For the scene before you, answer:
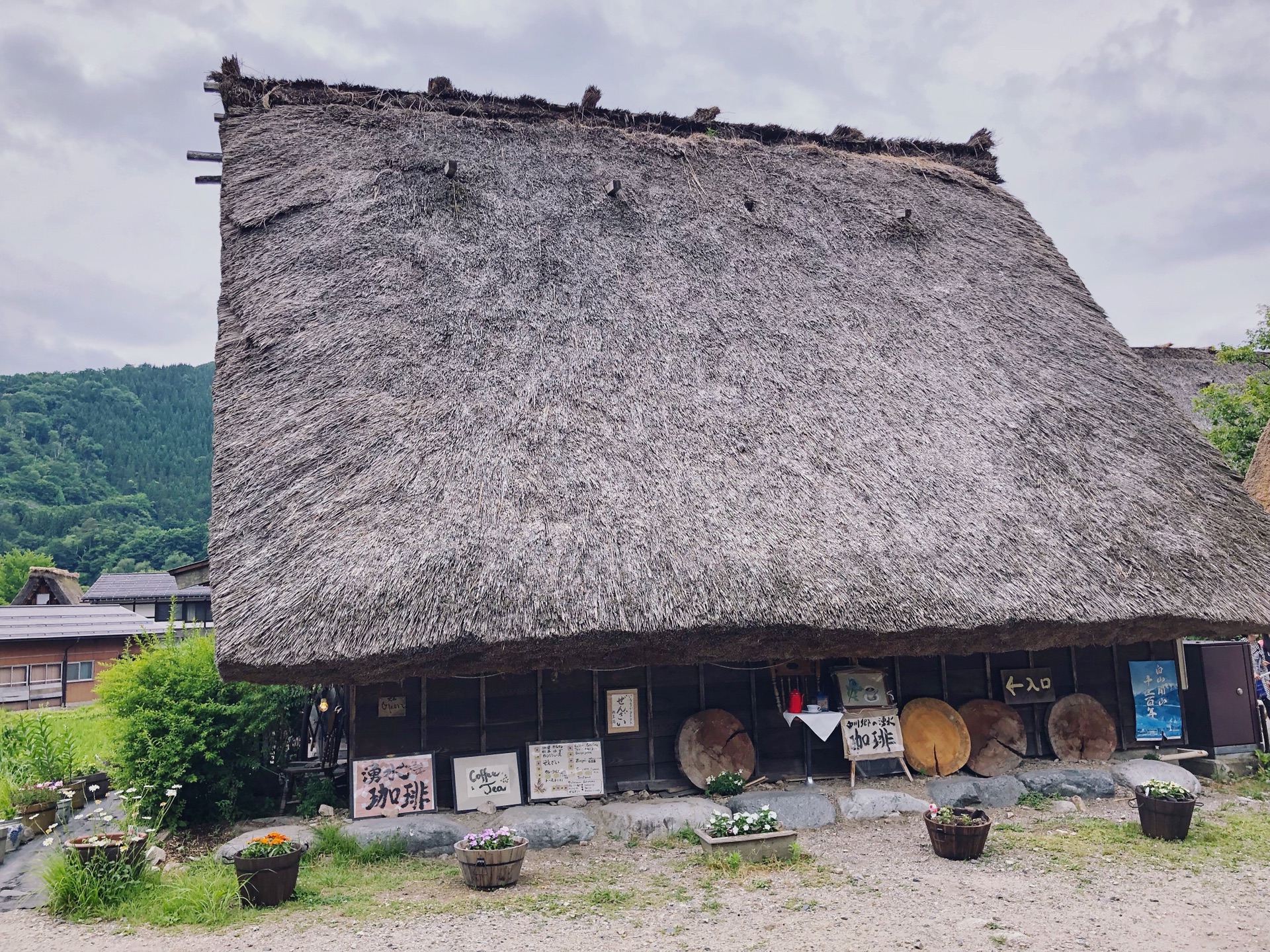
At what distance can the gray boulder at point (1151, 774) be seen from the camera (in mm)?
8695

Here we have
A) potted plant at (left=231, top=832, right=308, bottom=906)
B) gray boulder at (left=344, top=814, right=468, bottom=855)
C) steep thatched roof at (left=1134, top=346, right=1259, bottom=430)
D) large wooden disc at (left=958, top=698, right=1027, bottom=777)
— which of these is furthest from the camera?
steep thatched roof at (left=1134, top=346, right=1259, bottom=430)

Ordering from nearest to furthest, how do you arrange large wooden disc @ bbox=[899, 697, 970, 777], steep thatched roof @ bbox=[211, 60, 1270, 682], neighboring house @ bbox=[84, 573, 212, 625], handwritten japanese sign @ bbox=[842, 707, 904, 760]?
1. steep thatched roof @ bbox=[211, 60, 1270, 682]
2. handwritten japanese sign @ bbox=[842, 707, 904, 760]
3. large wooden disc @ bbox=[899, 697, 970, 777]
4. neighboring house @ bbox=[84, 573, 212, 625]

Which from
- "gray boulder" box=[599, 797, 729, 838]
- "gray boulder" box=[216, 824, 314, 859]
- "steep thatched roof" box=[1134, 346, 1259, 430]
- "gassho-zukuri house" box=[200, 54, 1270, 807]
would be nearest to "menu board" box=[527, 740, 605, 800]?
"gassho-zukuri house" box=[200, 54, 1270, 807]

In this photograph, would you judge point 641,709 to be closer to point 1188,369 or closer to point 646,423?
point 646,423

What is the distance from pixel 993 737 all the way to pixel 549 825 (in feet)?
17.3

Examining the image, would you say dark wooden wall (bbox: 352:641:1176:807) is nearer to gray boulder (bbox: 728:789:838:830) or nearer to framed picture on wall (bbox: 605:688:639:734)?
framed picture on wall (bbox: 605:688:639:734)

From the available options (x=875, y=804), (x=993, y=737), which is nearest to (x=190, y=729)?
(x=875, y=804)

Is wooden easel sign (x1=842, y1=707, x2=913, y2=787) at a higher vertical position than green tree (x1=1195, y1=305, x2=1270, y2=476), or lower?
lower

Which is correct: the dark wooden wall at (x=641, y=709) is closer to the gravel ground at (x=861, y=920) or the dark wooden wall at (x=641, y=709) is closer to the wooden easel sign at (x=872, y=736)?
the wooden easel sign at (x=872, y=736)

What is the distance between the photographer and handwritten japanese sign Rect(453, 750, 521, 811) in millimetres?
7719

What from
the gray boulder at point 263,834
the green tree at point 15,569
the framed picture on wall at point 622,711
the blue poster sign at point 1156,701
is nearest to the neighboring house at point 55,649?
the gray boulder at point 263,834

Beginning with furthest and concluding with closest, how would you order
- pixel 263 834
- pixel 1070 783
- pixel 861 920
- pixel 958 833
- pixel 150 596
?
pixel 150 596, pixel 1070 783, pixel 263 834, pixel 958 833, pixel 861 920

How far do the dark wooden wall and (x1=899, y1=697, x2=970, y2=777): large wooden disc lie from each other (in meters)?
0.21

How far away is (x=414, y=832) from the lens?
7094mm
